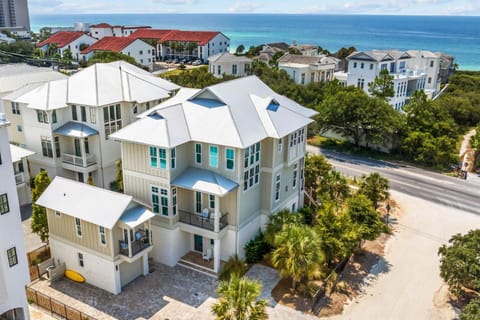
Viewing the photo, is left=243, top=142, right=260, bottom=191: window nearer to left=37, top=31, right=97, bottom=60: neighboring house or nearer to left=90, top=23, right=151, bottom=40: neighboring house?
left=37, top=31, right=97, bottom=60: neighboring house

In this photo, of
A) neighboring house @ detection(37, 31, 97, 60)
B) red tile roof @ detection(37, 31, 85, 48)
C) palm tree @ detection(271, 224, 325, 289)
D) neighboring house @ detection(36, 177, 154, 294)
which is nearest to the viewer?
neighboring house @ detection(36, 177, 154, 294)

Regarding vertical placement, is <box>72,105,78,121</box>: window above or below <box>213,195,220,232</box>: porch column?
above

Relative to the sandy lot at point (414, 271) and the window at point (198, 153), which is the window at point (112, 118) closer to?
the window at point (198, 153)

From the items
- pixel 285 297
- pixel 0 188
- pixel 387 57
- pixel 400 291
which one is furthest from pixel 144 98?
pixel 387 57

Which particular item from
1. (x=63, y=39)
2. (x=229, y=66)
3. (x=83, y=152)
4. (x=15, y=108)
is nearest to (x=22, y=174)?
(x=83, y=152)

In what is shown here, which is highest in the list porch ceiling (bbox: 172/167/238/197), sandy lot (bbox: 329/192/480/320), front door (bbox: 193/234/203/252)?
porch ceiling (bbox: 172/167/238/197)

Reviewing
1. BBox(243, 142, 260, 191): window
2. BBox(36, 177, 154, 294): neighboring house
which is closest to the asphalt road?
BBox(243, 142, 260, 191): window

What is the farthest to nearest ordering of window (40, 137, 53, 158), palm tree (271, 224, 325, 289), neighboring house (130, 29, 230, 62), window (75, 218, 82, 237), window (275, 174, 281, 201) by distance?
neighboring house (130, 29, 230, 62)
window (40, 137, 53, 158)
window (275, 174, 281, 201)
window (75, 218, 82, 237)
palm tree (271, 224, 325, 289)

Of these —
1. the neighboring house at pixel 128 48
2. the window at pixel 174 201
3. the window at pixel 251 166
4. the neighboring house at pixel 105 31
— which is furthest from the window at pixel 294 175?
the neighboring house at pixel 105 31
